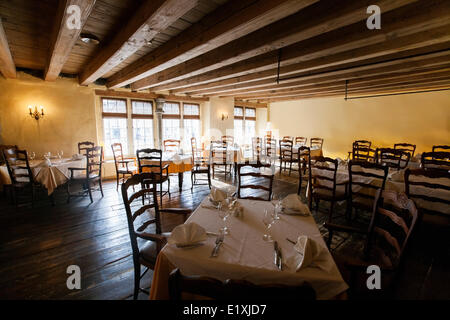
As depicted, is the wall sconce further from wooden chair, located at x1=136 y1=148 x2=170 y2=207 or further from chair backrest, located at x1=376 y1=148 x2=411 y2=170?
chair backrest, located at x1=376 y1=148 x2=411 y2=170

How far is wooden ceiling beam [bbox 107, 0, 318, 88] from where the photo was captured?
65.8 inches

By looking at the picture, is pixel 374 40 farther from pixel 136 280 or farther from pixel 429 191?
pixel 136 280

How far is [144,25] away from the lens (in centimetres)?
195

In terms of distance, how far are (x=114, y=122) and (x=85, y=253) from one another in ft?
14.8

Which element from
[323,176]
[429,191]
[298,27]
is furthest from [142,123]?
[429,191]

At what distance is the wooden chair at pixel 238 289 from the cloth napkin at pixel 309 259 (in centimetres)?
47

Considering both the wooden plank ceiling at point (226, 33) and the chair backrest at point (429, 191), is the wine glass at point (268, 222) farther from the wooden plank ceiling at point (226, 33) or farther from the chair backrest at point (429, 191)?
the chair backrest at point (429, 191)

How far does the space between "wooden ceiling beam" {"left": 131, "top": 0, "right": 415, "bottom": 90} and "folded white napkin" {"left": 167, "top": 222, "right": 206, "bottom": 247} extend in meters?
2.07
